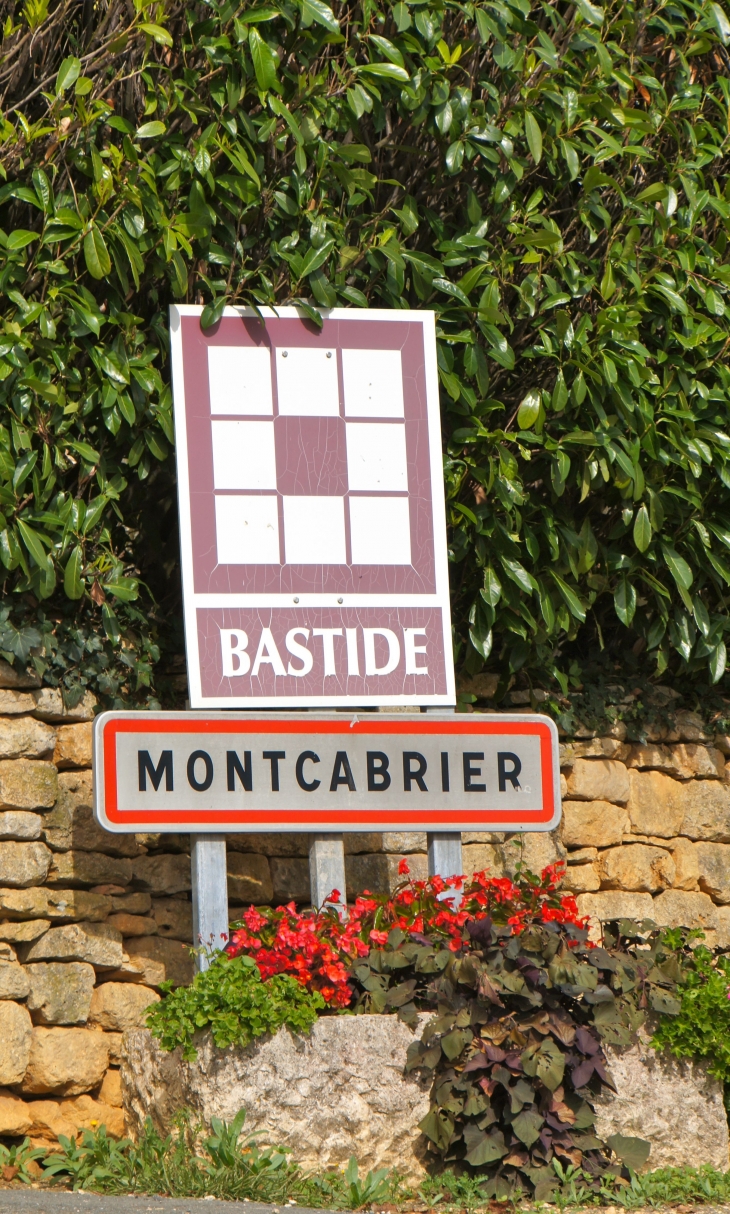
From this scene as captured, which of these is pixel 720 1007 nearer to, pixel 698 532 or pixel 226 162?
pixel 698 532

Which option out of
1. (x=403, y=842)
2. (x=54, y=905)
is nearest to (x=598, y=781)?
(x=403, y=842)

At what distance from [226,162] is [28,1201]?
132 inches

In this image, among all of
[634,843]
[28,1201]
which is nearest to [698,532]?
[634,843]

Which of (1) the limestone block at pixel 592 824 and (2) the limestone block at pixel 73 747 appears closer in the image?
(2) the limestone block at pixel 73 747

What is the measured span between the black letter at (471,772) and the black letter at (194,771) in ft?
3.06

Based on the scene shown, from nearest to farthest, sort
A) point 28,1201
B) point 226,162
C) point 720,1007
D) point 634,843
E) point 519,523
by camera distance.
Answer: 1. point 28,1201
2. point 720,1007
3. point 226,162
4. point 519,523
5. point 634,843

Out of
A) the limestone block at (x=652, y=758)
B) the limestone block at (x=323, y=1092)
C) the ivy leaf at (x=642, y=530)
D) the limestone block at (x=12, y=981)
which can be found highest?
the ivy leaf at (x=642, y=530)

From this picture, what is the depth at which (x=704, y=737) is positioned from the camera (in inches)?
246

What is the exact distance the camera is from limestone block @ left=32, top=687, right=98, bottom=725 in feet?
16.0

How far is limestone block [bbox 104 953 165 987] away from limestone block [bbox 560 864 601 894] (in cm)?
174

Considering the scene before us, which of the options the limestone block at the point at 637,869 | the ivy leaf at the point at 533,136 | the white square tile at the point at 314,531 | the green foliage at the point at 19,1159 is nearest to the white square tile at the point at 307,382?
the white square tile at the point at 314,531

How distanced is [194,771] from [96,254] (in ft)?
5.64

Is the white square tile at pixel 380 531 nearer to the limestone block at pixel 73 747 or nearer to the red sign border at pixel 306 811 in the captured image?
the red sign border at pixel 306 811

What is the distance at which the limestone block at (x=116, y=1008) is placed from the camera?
16.0 feet
